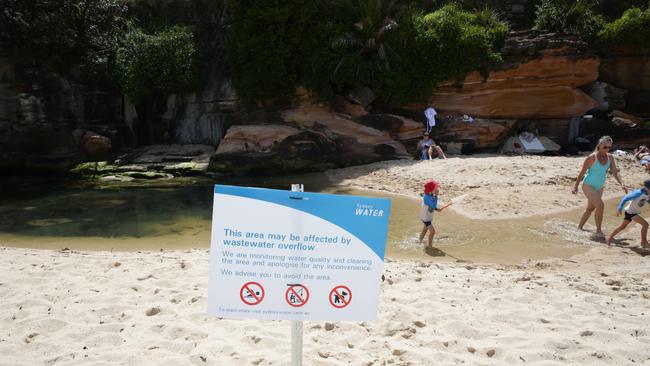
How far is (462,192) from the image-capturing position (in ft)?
41.5

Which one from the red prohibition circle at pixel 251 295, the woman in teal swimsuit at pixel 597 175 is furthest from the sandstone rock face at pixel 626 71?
the red prohibition circle at pixel 251 295

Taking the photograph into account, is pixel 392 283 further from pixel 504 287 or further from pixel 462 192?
pixel 462 192

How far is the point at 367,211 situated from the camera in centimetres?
257

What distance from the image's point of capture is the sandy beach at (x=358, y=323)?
12.5 ft

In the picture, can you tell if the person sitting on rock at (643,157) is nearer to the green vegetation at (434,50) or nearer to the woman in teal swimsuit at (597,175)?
the green vegetation at (434,50)

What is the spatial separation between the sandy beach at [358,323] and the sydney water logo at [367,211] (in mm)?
1731

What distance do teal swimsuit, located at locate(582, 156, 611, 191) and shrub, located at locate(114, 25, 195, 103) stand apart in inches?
656

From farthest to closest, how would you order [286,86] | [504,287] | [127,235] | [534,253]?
[286,86]
[127,235]
[534,253]
[504,287]

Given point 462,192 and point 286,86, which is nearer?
point 462,192

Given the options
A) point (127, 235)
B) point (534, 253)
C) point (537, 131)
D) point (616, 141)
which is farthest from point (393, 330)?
point (616, 141)

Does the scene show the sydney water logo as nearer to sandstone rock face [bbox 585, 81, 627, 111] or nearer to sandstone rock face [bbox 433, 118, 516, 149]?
sandstone rock face [bbox 433, 118, 516, 149]

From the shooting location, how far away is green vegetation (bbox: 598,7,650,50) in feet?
62.3

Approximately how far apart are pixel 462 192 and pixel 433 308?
27.4ft

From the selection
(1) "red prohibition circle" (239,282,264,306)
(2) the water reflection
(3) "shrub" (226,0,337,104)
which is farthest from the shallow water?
(3) "shrub" (226,0,337,104)
